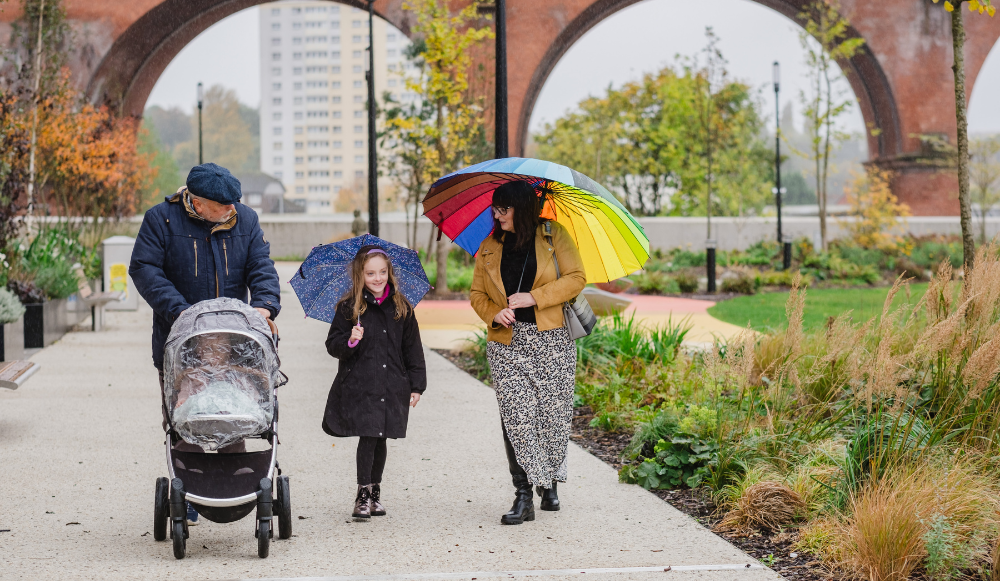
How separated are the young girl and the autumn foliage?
15.8 metres

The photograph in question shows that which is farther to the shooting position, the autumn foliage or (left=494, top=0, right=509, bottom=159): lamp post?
the autumn foliage

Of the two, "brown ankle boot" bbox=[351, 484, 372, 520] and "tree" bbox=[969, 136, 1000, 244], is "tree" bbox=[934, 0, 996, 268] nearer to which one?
"brown ankle boot" bbox=[351, 484, 372, 520]

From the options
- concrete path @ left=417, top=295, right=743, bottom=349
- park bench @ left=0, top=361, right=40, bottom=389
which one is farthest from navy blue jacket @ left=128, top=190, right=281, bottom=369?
concrete path @ left=417, top=295, right=743, bottom=349

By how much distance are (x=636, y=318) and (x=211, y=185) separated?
35.0 ft

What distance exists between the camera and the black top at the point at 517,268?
17.0 feet

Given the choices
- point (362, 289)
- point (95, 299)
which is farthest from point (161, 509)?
point (95, 299)

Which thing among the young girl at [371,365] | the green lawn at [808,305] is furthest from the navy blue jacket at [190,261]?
the green lawn at [808,305]

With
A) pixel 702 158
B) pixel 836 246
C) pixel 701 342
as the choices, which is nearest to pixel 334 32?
pixel 702 158

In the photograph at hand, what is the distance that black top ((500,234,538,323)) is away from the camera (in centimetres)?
517

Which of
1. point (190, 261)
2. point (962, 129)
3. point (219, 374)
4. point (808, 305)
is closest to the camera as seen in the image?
point (219, 374)

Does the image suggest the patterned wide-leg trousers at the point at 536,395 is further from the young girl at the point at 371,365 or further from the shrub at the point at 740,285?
the shrub at the point at 740,285

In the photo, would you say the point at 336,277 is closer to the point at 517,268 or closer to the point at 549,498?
the point at 517,268

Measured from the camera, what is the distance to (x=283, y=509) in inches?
183

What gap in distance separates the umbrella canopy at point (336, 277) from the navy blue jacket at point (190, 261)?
45cm
